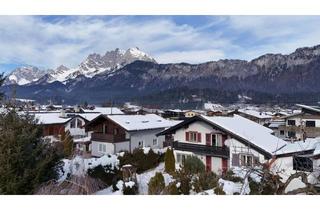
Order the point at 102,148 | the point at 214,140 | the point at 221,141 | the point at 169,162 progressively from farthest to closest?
the point at 102,148
the point at 214,140
the point at 221,141
the point at 169,162

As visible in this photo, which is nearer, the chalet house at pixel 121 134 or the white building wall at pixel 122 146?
the white building wall at pixel 122 146

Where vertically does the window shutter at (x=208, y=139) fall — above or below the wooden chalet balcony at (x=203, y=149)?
above

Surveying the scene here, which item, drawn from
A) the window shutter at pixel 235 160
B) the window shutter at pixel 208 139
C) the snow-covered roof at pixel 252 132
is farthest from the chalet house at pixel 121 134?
the window shutter at pixel 235 160

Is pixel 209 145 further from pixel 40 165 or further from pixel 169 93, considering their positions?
pixel 169 93

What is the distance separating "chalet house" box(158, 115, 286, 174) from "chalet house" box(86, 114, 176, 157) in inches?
243

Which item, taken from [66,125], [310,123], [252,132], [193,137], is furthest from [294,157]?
[66,125]

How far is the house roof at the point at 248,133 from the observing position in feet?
57.7

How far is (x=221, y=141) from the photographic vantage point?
65.9ft

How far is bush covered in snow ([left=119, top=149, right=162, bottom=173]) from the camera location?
20.4 m

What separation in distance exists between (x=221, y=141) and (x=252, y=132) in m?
1.69

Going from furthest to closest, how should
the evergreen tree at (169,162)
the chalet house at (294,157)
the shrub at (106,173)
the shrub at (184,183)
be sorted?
the evergreen tree at (169,162) < the shrub at (106,173) < the chalet house at (294,157) < the shrub at (184,183)

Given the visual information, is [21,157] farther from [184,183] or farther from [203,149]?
[203,149]

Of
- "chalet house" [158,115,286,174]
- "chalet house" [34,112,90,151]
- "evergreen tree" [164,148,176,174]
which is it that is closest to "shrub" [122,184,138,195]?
"evergreen tree" [164,148,176,174]

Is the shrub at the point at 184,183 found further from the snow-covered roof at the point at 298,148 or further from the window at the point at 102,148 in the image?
the window at the point at 102,148
